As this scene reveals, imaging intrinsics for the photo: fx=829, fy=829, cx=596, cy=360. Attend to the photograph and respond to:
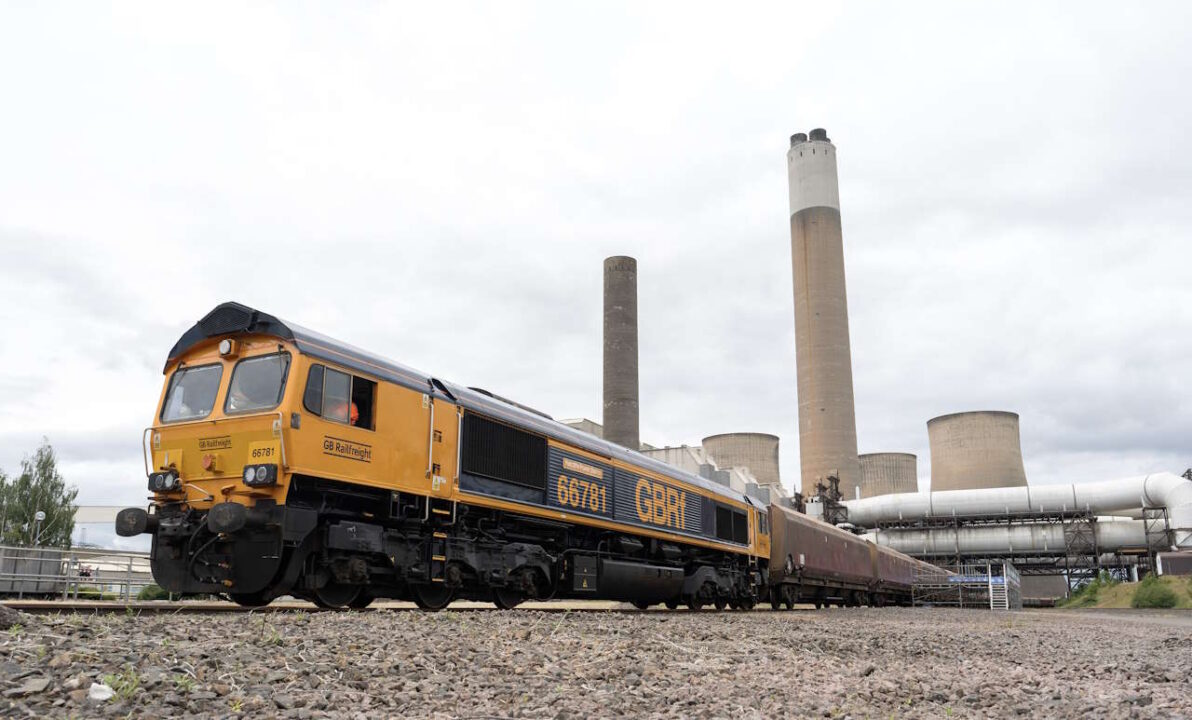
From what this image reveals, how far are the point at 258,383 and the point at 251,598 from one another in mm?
2614

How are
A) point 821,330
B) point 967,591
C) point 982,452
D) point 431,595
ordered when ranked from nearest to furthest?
point 431,595, point 967,591, point 982,452, point 821,330

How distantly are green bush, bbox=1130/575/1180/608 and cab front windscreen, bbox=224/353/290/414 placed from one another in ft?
131

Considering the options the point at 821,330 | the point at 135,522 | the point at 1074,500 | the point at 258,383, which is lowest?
the point at 135,522

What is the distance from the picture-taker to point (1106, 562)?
56719 mm

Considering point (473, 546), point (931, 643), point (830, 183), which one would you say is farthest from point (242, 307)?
point (830, 183)

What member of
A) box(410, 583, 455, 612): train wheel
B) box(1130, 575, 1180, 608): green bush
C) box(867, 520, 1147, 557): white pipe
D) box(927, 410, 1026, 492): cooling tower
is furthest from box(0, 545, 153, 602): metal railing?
box(927, 410, 1026, 492): cooling tower

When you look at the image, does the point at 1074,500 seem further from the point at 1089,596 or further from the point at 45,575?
the point at 45,575

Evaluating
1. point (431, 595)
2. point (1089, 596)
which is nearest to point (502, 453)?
point (431, 595)

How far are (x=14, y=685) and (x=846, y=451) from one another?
209 ft

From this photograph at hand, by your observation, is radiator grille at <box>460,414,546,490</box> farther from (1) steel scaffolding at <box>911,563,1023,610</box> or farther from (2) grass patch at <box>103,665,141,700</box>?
(1) steel scaffolding at <box>911,563,1023,610</box>

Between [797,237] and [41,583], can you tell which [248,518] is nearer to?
[41,583]

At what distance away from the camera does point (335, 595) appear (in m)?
10.5

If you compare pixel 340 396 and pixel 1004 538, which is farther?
pixel 1004 538

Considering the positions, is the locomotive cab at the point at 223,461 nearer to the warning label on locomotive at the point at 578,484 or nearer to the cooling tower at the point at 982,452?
the warning label on locomotive at the point at 578,484
